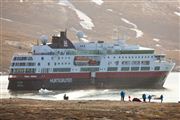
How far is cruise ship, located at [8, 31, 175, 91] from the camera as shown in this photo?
101 metres

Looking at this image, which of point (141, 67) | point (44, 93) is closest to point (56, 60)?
point (44, 93)

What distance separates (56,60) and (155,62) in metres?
21.2

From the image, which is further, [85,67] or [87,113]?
[85,67]

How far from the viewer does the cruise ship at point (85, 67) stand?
332 ft

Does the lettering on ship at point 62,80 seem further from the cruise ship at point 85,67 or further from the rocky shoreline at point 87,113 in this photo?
the rocky shoreline at point 87,113

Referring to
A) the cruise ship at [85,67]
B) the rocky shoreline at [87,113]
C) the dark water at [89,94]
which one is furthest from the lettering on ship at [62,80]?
the rocky shoreline at [87,113]

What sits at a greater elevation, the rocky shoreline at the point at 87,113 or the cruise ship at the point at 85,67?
the cruise ship at the point at 85,67

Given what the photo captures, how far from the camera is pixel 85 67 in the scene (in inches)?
4109

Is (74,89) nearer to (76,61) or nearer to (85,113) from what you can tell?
(76,61)

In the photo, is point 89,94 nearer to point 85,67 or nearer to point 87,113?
point 85,67

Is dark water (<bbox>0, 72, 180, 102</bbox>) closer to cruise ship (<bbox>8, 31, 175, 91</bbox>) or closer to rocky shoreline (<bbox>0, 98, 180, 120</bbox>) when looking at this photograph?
cruise ship (<bbox>8, 31, 175, 91</bbox>)

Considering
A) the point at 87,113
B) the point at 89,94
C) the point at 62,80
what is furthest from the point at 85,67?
the point at 87,113

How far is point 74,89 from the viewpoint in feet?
334

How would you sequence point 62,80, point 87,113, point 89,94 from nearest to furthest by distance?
point 87,113
point 89,94
point 62,80
